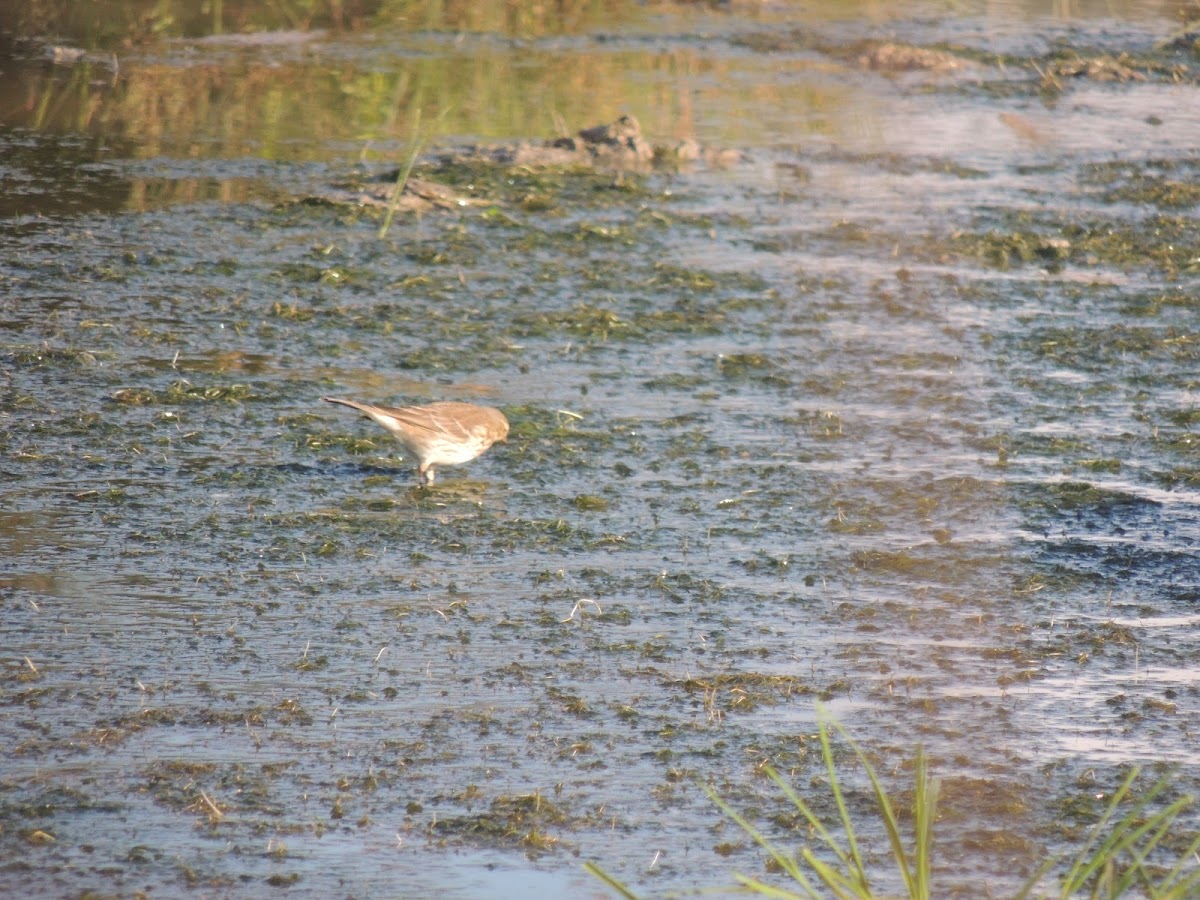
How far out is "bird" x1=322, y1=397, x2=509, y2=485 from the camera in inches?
328

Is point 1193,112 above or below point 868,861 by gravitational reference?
above

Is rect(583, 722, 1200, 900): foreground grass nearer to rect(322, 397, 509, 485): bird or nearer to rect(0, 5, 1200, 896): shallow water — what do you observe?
rect(0, 5, 1200, 896): shallow water

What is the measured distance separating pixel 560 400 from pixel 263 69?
949 cm

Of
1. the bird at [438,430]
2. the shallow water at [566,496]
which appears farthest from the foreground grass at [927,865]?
the bird at [438,430]

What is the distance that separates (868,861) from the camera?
5340 millimetres

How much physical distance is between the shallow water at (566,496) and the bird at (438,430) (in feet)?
0.77

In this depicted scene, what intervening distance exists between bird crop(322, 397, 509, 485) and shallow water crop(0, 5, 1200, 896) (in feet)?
0.77

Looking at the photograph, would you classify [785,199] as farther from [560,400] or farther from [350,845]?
[350,845]

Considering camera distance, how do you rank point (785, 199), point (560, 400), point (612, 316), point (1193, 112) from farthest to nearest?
1. point (1193, 112)
2. point (785, 199)
3. point (612, 316)
4. point (560, 400)

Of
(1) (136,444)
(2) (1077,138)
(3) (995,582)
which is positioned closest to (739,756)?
(3) (995,582)

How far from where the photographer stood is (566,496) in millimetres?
8586

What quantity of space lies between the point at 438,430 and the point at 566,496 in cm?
73

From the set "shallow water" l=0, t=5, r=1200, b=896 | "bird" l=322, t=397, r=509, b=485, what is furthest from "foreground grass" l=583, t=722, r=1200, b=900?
"bird" l=322, t=397, r=509, b=485

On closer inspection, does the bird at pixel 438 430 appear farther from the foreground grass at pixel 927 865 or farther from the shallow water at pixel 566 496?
the foreground grass at pixel 927 865
